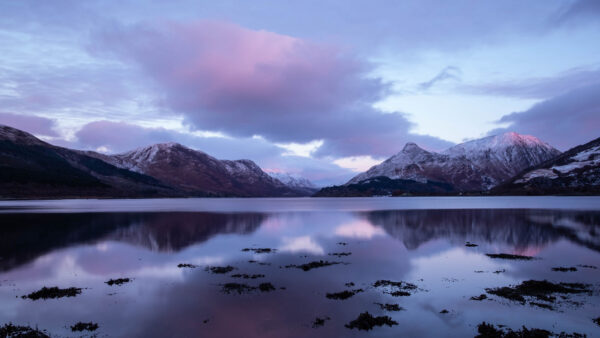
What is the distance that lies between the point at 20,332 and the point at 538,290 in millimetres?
30971

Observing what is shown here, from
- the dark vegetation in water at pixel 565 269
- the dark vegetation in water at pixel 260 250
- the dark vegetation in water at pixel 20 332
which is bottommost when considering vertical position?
the dark vegetation in water at pixel 260 250

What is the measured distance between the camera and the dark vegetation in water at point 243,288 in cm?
2733

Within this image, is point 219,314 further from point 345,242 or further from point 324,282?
point 345,242

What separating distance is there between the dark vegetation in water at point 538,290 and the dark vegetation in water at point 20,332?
2662 cm

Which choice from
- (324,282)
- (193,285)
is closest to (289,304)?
(324,282)

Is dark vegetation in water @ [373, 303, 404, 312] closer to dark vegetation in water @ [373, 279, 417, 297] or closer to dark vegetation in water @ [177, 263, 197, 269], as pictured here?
dark vegetation in water @ [373, 279, 417, 297]

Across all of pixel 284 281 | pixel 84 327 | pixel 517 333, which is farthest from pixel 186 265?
pixel 517 333

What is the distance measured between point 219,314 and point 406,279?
15.8 metres

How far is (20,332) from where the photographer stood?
62.7ft

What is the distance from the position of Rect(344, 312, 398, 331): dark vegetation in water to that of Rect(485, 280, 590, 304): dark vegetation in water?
973 centimetres

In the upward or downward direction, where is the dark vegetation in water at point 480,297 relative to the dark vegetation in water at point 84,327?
upward

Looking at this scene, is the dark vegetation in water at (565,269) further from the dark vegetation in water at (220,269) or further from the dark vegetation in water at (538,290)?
the dark vegetation in water at (220,269)

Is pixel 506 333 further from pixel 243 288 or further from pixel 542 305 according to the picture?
pixel 243 288

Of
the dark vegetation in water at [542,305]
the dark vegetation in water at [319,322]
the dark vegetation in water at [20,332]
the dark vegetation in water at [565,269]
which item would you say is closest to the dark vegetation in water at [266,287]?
the dark vegetation in water at [319,322]
